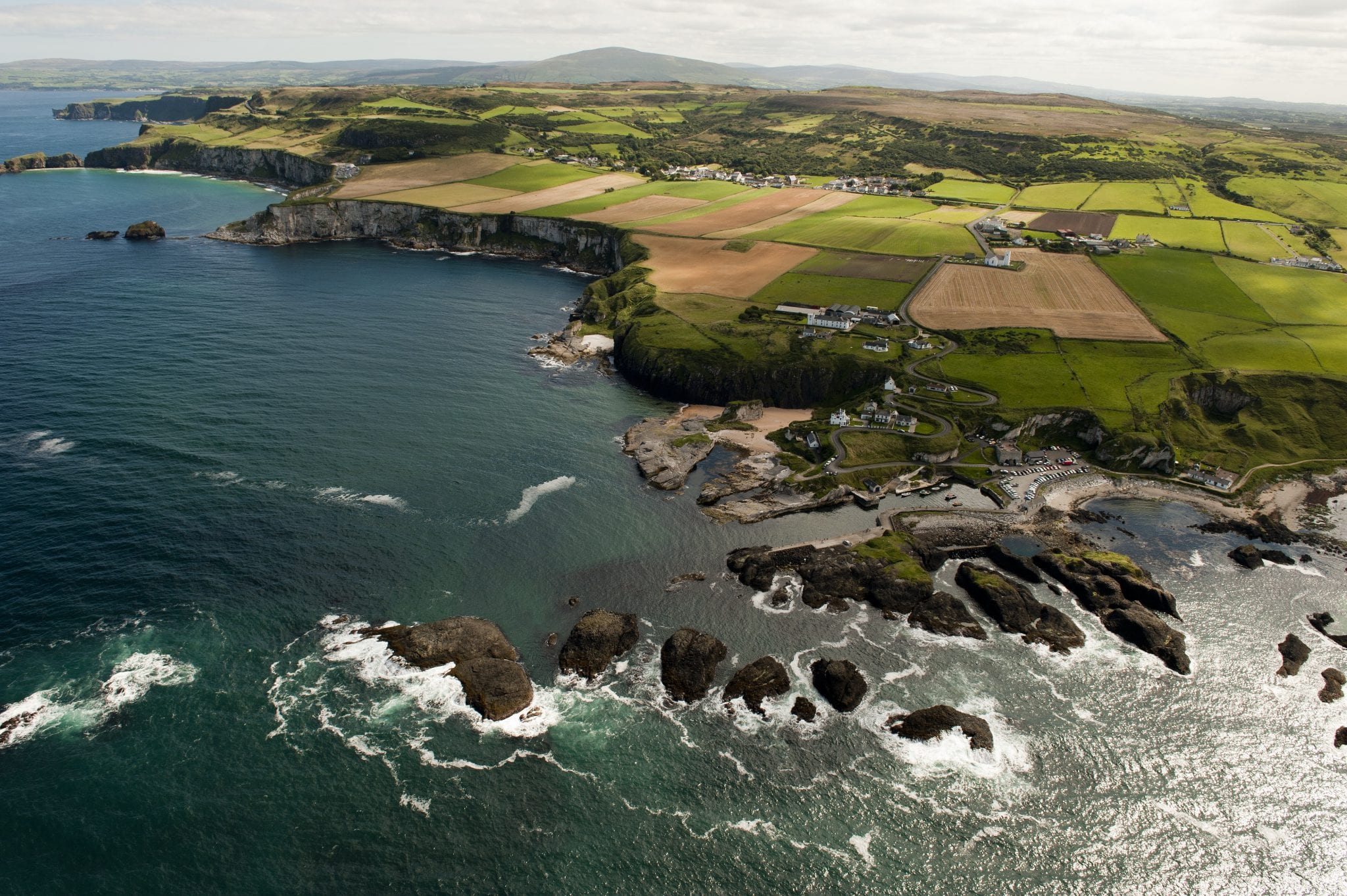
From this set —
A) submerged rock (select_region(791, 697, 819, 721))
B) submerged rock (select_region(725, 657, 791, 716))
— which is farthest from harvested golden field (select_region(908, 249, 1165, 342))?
submerged rock (select_region(791, 697, 819, 721))

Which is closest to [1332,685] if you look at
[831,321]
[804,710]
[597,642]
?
[804,710]

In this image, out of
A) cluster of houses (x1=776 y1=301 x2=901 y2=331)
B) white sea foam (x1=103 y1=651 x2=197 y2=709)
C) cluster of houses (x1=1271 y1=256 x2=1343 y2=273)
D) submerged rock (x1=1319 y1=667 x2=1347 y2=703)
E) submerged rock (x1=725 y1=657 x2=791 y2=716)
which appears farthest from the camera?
cluster of houses (x1=1271 y1=256 x2=1343 y2=273)

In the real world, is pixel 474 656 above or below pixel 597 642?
below

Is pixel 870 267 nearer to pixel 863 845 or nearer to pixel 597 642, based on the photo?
pixel 597 642

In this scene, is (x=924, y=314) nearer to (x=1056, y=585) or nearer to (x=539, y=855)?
(x=1056, y=585)

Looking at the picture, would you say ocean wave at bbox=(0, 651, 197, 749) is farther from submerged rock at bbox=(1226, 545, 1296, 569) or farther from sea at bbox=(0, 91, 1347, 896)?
submerged rock at bbox=(1226, 545, 1296, 569)

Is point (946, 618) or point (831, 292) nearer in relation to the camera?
point (946, 618)
